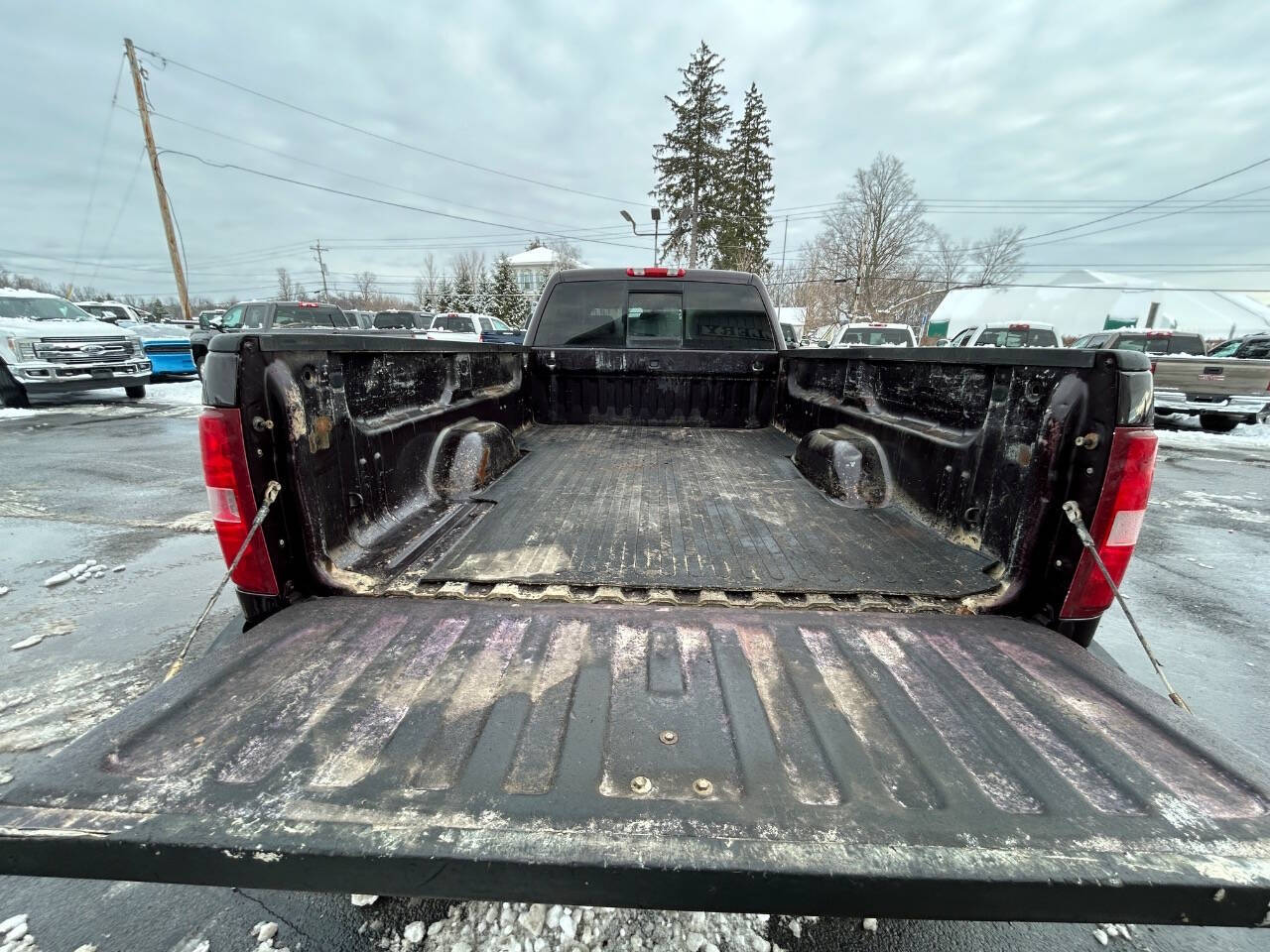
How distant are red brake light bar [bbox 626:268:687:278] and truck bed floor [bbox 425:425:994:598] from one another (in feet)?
6.26

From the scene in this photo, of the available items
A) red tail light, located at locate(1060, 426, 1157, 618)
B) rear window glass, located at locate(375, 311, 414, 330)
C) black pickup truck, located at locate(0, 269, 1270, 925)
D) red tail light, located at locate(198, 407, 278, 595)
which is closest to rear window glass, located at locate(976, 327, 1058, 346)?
black pickup truck, located at locate(0, 269, 1270, 925)

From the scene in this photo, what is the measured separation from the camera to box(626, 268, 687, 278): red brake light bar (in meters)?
4.75

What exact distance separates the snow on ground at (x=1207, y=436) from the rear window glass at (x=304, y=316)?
19213 millimetres

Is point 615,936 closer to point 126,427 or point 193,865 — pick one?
point 193,865

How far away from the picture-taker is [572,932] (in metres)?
1.53

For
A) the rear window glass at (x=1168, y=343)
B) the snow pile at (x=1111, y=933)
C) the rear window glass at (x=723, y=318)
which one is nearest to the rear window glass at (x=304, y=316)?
the rear window glass at (x=723, y=318)

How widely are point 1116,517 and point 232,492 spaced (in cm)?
255

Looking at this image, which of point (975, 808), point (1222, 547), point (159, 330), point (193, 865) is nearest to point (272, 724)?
point (193, 865)

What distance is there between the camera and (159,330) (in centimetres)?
1698

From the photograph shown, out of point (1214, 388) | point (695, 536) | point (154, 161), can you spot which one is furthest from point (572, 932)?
point (154, 161)

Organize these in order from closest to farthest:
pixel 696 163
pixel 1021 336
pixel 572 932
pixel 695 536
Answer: pixel 572 932, pixel 695 536, pixel 1021 336, pixel 696 163

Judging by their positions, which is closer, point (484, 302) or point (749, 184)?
point (749, 184)

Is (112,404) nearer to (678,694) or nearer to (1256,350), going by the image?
(678,694)

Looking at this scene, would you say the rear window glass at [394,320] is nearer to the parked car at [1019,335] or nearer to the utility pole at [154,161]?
the utility pole at [154,161]
